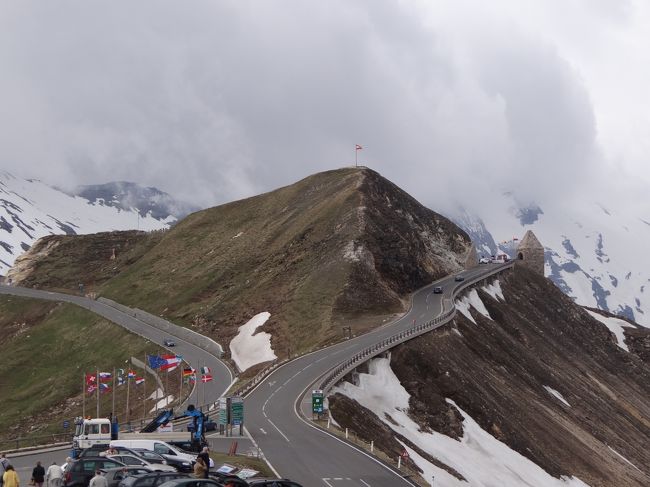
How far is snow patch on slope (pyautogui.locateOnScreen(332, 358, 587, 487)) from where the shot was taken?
221ft

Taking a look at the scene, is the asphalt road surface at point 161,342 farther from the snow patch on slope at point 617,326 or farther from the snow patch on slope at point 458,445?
the snow patch on slope at point 617,326

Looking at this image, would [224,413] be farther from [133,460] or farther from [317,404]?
[133,460]

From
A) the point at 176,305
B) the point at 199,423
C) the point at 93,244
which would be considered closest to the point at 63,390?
the point at 176,305

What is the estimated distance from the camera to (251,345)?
10525 cm

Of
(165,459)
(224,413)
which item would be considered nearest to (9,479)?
(165,459)

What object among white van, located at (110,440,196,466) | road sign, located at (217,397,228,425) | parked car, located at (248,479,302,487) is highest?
road sign, located at (217,397,228,425)

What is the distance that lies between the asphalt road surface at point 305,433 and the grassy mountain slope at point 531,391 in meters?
4.59

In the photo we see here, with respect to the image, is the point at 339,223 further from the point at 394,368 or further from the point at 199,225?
the point at 394,368

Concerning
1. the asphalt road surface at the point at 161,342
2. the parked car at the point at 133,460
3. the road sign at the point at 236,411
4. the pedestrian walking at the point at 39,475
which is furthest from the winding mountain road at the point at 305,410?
the pedestrian walking at the point at 39,475

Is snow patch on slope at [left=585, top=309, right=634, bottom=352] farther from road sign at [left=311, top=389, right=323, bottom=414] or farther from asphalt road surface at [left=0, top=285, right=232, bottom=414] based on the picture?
road sign at [left=311, top=389, right=323, bottom=414]

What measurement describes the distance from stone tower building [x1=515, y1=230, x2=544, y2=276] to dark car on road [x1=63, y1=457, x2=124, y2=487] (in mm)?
146150

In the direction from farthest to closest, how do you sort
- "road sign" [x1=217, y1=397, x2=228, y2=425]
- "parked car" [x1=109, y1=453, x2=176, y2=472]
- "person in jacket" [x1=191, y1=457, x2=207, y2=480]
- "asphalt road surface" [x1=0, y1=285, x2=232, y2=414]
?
"asphalt road surface" [x1=0, y1=285, x2=232, y2=414] → "road sign" [x1=217, y1=397, x2=228, y2=425] → "parked car" [x1=109, y1=453, x2=176, y2=472] → "person in jacket" [x1=191, y1=457, x2=207, y2=480]

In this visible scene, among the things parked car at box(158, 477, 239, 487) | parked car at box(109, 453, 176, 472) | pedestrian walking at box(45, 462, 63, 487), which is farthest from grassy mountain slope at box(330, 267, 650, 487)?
parked car at box(158, 477, 239, 487)

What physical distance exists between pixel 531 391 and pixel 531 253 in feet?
271
